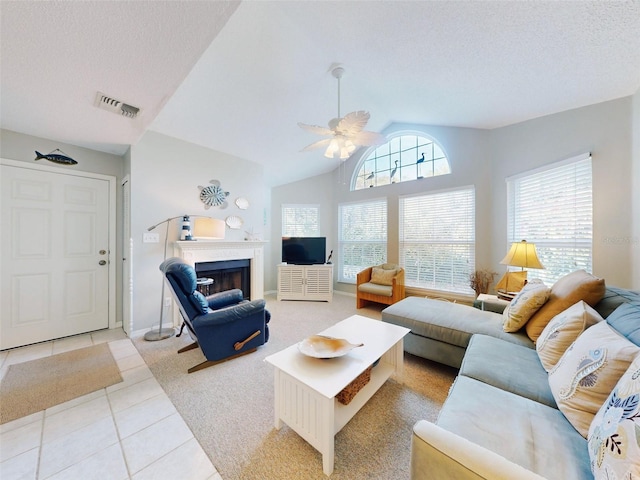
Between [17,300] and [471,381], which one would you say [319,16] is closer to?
[471,381]

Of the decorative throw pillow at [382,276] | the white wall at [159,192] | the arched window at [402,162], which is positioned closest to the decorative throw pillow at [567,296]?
the decorative throw pillow at [382,276]

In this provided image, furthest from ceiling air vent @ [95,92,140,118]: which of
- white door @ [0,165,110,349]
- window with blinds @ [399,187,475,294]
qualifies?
window with blinds @ [399,187,475,294]

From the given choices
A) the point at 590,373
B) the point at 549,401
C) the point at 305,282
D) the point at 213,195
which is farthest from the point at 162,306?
the point at 590,373

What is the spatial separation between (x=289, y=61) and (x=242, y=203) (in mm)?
2124

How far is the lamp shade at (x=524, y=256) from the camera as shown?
2.28m

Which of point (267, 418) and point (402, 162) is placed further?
point (402, 162)

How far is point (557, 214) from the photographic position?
2484 millimetres

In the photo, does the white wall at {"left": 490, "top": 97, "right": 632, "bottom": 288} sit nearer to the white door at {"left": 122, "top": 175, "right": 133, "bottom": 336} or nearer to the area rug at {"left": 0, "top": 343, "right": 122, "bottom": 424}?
the area rug at {"left": 0, "top": 343, "right": 122, "bottom": 424}

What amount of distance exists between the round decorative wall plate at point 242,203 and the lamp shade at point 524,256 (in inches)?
142

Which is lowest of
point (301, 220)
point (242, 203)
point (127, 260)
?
point (127, 260)

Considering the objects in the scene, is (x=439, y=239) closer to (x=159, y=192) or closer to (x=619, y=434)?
(x=619, y=434)

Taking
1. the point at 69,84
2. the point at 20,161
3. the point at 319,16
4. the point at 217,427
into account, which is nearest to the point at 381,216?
the point at 319,16

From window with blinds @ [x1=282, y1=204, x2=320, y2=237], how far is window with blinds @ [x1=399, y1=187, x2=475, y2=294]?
6.18ft

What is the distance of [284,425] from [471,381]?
1.16 metres
